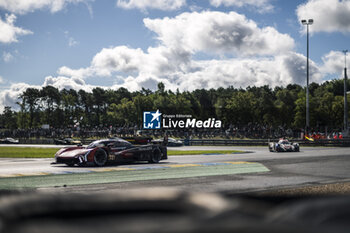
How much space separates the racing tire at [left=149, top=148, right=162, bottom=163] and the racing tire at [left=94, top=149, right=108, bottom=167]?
2.48 metres

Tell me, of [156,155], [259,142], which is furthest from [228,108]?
[156,155]

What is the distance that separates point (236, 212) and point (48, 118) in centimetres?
11076

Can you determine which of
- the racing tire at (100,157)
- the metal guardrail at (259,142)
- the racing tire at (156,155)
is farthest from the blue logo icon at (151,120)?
the racing tire at (100,157)

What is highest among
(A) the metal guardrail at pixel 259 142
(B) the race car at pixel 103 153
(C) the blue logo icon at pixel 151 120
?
(C) the blue logo icon at pixel 151 120

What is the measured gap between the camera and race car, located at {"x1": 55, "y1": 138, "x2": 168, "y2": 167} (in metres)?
16.1

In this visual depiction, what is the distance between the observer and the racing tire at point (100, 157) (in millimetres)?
16242

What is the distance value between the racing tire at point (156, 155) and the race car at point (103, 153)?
10 cm

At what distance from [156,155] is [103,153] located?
2.87 metres

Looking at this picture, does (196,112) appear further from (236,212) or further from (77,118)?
(236,212)

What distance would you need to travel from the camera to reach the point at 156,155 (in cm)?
1839

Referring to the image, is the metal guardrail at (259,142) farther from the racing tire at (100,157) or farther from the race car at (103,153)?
the racing tire at (100,157)

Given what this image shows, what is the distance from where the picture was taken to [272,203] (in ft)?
6.26

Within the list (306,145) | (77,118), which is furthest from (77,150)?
(77,118)

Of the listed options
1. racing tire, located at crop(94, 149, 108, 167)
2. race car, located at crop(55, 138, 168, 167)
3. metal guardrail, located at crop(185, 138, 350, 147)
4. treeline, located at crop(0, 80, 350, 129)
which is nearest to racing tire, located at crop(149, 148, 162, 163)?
race car, located at crop(55, 138, 168, 167)
